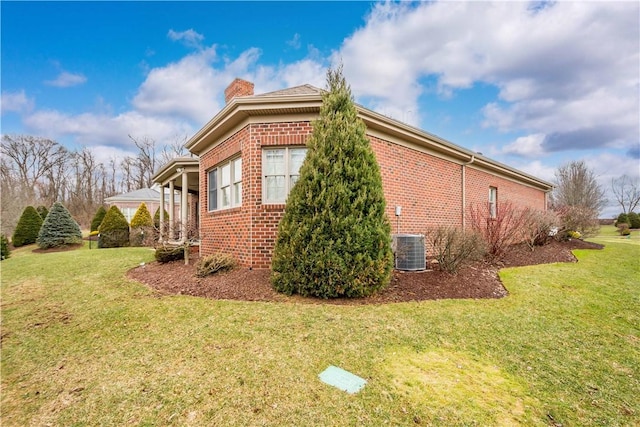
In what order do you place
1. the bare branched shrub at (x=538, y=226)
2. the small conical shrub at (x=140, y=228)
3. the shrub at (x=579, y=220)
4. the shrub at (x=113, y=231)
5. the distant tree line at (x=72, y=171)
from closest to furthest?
the bare branched shrub at (x=538, y=226) < the shrub at (x=579, y=220) < the shrub at (x=113, y=231) < the small conical shrub at (x=140, y=228) < the distant tree line at (x=72, y=171)

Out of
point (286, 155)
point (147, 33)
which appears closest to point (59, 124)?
point (147, 33)

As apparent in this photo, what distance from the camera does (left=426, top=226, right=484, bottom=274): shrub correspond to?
6.25 metres

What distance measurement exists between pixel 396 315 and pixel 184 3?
1031 cm

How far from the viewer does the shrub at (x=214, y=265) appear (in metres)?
6.60

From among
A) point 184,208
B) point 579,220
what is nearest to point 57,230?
point 184,208

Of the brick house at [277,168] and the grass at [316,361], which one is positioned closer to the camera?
the grass at [316,361]

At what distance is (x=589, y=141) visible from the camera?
2291cm

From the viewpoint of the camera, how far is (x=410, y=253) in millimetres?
6613

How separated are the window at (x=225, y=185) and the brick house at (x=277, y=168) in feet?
0.09

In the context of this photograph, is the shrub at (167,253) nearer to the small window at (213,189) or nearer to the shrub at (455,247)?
the small window at (213,189)

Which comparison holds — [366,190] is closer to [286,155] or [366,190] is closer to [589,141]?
[286,155]

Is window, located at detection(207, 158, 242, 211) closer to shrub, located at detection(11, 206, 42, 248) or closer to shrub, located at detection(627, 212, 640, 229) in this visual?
shrub, located at detection(11, 206, 42, 248)

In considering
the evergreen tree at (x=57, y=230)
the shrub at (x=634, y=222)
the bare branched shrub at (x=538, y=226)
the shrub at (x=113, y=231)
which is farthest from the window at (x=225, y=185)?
the shrub at (x=634, y=222)

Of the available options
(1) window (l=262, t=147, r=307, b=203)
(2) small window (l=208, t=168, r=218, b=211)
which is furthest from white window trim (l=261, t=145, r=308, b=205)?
(2) small window (l=208, t=168, r=218, b=211)
